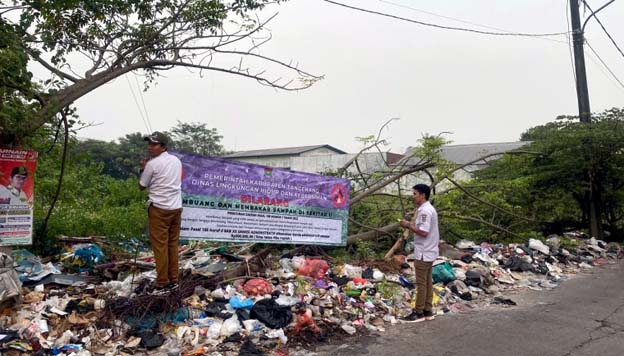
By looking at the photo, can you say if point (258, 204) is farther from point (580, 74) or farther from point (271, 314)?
point (580, 74)

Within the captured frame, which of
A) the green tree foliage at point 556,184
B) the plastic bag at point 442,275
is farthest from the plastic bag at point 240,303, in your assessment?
the green tree foliage at point 556,184

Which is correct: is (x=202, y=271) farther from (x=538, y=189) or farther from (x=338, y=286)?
(x=538, y=189)

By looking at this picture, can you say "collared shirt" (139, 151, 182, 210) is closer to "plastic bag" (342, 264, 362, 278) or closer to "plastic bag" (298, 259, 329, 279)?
"plastic bag" (298, 259, 329, 279)

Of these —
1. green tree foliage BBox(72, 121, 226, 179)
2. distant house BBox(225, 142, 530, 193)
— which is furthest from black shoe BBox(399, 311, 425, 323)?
green tree foliage BBox(72, 121, 226, 179)

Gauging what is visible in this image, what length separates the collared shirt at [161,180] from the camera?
16.4 ft

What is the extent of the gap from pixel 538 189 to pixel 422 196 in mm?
8343

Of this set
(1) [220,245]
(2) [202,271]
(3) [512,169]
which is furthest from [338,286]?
(3) [512,169]

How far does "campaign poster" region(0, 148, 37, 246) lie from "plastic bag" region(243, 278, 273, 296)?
94.1 inches

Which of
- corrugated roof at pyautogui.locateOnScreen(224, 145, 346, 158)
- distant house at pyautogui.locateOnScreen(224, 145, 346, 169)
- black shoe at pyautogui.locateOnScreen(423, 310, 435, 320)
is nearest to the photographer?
black shoe at pyautogui.locateOnScreen(423, 310, 435, 320)

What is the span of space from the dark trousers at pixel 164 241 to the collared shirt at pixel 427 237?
2.74 meters

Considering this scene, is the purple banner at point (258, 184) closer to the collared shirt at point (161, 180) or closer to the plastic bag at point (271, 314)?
the collared shirt at point (161, 180)

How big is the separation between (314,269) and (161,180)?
2.63 meters

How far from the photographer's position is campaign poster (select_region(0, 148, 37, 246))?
5.06m

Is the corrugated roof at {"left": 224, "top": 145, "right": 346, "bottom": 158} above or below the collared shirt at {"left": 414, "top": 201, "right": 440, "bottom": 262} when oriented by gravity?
above
